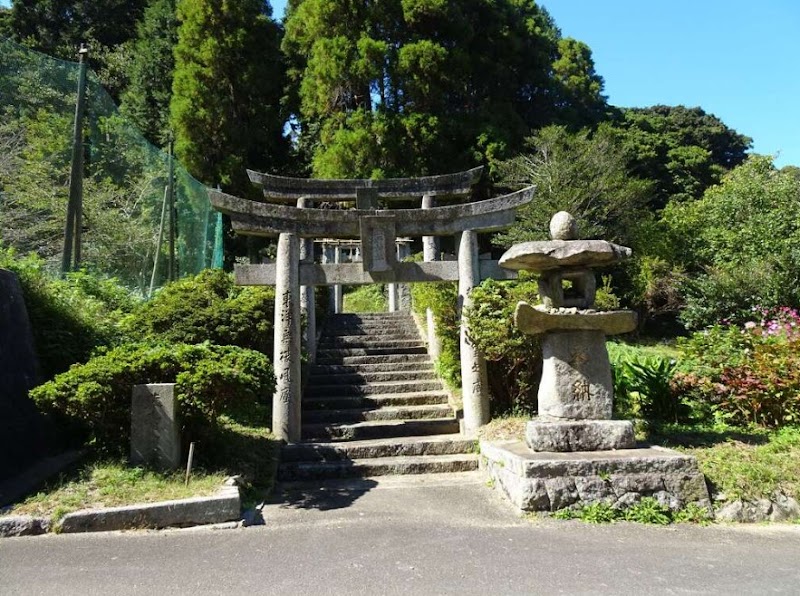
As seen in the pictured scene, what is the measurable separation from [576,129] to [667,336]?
10313mm

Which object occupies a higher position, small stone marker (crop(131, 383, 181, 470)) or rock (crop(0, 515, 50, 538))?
small stone marker (crop(131, 383, 181, 470))

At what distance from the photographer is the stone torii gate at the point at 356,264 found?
771 cm

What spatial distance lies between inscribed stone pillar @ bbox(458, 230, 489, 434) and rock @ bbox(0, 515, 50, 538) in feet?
17.1

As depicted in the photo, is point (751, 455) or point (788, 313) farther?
point (788, 313)

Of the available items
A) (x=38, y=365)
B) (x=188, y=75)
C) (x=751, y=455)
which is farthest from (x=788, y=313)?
(x=188, y=75)

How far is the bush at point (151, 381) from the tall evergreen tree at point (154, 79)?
19832 millimetres

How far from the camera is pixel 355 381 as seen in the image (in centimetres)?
998

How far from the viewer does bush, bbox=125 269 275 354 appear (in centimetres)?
872

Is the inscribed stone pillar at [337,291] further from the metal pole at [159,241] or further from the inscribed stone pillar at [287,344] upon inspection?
the inscribed stone pillar at [287,344]

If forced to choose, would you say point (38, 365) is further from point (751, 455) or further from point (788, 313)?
point (788, 313)

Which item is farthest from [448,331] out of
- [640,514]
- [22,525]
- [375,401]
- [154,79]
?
[154,79]

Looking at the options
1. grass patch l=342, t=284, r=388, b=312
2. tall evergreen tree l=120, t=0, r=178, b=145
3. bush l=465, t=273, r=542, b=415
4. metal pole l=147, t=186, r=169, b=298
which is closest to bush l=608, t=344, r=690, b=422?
bush l=465, t=273, r=542, b=415

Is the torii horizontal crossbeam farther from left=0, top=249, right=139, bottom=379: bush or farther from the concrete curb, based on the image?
the concrete curb

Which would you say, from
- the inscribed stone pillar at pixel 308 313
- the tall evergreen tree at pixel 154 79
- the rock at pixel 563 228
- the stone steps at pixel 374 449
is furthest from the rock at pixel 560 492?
the tall evergreen tree at pixel 154 79
